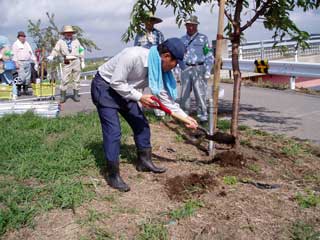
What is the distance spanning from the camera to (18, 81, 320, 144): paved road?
622 centimetres

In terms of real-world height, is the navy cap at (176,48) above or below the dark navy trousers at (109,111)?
above

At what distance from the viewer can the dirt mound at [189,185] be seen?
3.62 metres

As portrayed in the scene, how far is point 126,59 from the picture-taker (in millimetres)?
3473

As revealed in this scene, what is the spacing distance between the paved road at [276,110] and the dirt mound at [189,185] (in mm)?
2465

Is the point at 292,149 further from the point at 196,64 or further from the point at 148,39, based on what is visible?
the point at 148,39

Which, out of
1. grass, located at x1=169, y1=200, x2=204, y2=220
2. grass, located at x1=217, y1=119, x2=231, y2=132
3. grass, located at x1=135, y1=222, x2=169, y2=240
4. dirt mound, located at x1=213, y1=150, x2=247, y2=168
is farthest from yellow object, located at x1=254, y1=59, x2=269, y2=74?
grass, located at x1=135, y1=222, x2=169, y2=240

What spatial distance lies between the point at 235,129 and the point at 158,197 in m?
1.56

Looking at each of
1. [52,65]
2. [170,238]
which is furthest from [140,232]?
[52,65]

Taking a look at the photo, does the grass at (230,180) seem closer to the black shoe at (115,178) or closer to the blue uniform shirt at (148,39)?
the black shoe at (115,178)

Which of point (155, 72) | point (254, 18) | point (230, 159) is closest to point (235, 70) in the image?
point (254, 18)

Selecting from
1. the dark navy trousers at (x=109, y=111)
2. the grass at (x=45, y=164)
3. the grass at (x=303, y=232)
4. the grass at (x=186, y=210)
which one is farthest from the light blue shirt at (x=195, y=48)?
the grass at (x=303, y=232)

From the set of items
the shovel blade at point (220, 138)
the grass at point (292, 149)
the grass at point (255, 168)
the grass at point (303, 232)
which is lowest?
the grass at point (303, 232)

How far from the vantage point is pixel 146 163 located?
428cm

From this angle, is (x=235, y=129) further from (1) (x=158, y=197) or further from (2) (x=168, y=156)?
(1) (x=158, y=197)
